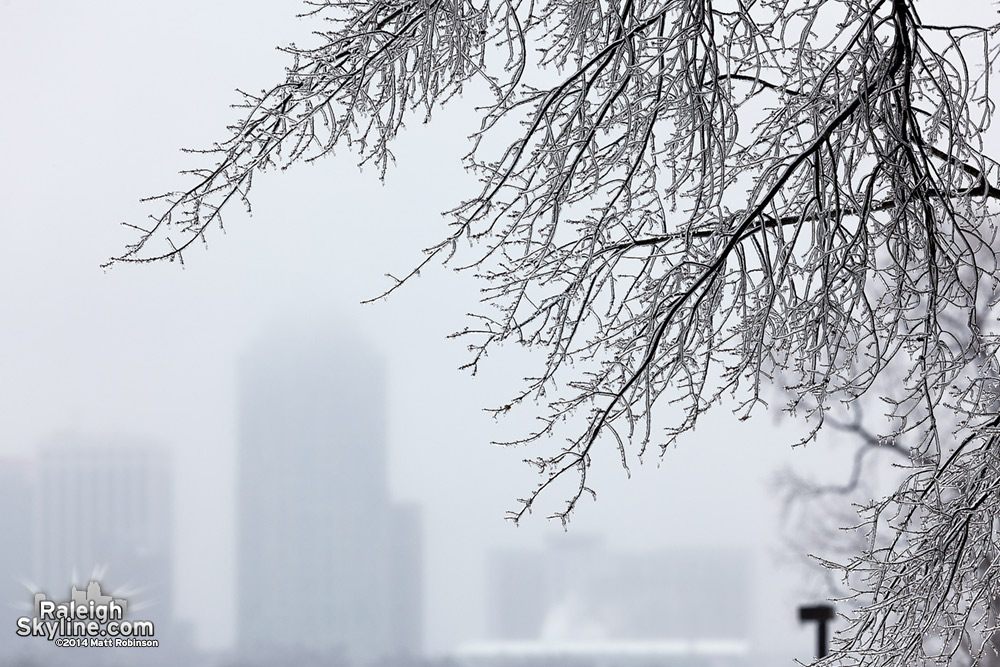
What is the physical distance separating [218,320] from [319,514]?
1536 mm

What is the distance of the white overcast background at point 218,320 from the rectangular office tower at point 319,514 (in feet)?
0.45

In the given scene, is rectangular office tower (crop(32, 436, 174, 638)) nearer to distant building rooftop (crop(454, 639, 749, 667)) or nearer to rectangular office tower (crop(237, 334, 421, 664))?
rectangular office tower (crop(237, 334, 421, 664))

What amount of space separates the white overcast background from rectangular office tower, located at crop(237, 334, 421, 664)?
138mm

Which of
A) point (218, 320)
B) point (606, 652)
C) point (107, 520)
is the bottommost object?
point (606, 652)

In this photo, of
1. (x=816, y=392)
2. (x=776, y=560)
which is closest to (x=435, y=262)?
(x=776, y=560)

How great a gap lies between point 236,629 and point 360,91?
5.60 m

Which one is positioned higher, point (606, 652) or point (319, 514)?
point (319, 514)

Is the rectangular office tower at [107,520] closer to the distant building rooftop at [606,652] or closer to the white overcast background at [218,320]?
the white overcast background at [218,320]

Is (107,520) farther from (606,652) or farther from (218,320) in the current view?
(606,652)

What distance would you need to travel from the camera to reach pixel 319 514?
7.08m

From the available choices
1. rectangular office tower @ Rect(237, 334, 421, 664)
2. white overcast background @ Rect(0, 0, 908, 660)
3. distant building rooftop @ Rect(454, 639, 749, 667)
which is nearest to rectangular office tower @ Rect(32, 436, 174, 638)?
white overcast background @ Rect(0, 0, 908, 660)

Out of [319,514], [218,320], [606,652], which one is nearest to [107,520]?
[319,514]

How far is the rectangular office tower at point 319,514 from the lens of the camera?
691 centimetres

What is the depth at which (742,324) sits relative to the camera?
1.82 m
